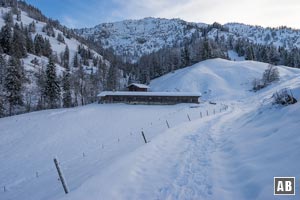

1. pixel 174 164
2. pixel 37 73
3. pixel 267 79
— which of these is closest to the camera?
pixel 174 164

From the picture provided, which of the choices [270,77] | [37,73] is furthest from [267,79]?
[37,73]

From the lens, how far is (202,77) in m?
93.4

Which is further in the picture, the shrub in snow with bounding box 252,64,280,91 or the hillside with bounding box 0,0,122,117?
the shrub in snow with bounding box 252,64,280,91

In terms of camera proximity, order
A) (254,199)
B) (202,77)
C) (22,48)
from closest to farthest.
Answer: (254,199) < (202,77) < (22,48)

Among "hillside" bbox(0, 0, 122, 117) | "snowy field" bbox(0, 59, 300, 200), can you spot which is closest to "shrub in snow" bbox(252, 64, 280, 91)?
"hillside" bbox(0, 0, 122, 117)

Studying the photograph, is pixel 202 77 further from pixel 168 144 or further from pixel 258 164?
pixel 258 164

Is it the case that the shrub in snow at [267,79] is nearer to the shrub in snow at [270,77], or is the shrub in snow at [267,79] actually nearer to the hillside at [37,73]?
the shrub in snow at [270,77]

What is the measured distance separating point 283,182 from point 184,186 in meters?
3.37

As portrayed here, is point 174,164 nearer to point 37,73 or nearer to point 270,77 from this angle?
point 270,77

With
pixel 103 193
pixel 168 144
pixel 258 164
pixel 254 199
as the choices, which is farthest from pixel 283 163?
pixel 168 144

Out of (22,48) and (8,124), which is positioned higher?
(22,48)

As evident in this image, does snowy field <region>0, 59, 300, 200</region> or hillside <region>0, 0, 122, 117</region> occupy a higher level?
hillside <region>0, 0, 122, 117</region>

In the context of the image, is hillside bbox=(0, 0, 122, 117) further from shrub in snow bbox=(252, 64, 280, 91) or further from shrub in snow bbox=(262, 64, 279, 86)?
shrub in snow bbox=(262, 64, 279, 86)

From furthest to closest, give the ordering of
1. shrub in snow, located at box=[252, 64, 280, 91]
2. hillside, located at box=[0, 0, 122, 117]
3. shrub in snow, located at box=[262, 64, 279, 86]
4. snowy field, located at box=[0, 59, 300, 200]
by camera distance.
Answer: shrub in snow, located at box=[262, 64, 279, 86], shrub in snow, located at box=[252, 64, 280, 91], hillside, located at box=[0, 0, 122, 117], snowy field, located at box=[0, 59, 300, 200]
